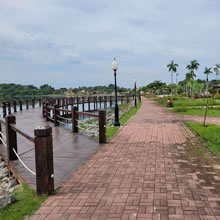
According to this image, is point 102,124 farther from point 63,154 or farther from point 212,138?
point 212,138

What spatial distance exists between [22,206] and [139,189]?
190 centimetres

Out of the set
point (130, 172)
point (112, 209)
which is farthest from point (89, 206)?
point (130, 172)

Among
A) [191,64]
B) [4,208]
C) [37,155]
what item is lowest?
[4,208]

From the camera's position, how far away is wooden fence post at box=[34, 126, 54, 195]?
3.65 meters

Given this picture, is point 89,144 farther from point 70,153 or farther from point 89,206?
point 89,206

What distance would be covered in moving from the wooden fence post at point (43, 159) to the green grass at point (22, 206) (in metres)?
0.16

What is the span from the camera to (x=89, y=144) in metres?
7.32

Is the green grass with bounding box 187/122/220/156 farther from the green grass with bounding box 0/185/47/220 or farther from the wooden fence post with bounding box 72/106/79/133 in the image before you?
the wooden fence post with bounding box 72/106/79/133

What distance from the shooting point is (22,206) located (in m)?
3.34

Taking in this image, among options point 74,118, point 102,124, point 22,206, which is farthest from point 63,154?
point 74,118

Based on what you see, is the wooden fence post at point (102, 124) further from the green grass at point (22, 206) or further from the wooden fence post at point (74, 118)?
the green grass at point (22, 206)

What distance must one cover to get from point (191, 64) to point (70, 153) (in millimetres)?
71503

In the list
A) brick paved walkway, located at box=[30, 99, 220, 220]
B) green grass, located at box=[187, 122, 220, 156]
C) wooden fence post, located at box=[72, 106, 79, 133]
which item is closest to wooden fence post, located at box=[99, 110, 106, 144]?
brick paved walkway, located at box=[30, 99, 220, 220]

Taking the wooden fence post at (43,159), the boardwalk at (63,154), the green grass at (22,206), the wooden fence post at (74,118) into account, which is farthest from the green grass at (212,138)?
the wooden fence post at (74,118)
